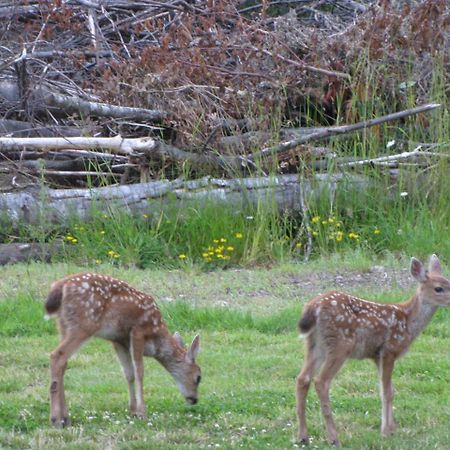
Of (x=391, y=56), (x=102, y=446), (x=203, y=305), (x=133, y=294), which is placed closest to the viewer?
(x=102, y=446)

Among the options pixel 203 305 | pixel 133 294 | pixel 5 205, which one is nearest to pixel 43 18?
pixel 5 205

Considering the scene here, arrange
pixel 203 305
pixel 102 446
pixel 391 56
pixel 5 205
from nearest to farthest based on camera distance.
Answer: pixel 102 446 < pixel 203 305 < pixel 5 205 < pixel 391 56

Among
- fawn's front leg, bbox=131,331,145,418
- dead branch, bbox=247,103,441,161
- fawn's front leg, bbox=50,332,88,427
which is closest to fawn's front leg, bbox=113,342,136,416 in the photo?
fawn's front leg, bbox=131,331,145,418

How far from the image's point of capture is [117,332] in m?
8.10

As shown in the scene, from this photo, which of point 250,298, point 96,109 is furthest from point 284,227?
point 96,109

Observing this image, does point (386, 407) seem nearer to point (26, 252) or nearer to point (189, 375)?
point (189, 375)

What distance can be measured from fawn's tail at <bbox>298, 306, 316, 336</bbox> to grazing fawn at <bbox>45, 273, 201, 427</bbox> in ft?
4.21

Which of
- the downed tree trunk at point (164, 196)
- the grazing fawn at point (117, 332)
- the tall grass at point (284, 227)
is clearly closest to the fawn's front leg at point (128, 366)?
the grazing fawn at point (117, 332)

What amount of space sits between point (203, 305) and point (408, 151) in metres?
4.83

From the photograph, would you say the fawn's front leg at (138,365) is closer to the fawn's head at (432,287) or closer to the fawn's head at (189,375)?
the fawn's head at (189,375)

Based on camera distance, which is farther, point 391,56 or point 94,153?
point 391,56

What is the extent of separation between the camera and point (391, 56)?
51.5 feet

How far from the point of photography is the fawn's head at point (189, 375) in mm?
8289

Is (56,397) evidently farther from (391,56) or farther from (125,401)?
(391,56)
